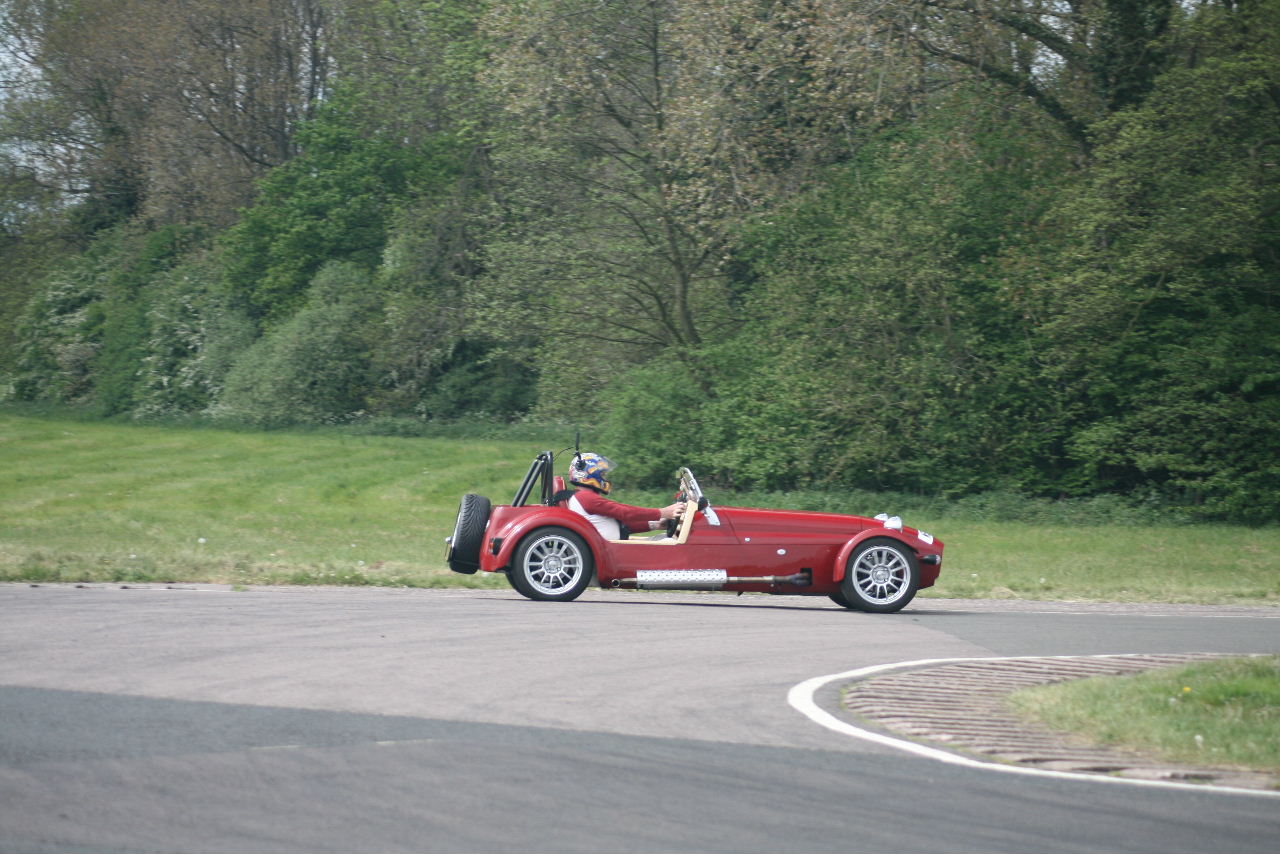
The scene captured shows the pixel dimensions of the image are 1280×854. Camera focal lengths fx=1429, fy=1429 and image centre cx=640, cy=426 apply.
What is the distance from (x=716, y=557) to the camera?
1323cm

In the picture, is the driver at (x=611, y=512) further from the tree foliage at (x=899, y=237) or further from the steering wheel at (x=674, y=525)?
the tree foliage at (x=899, y=237)

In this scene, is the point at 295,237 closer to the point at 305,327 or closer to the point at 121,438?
the point at 305,327

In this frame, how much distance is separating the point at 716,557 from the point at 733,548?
0.18m

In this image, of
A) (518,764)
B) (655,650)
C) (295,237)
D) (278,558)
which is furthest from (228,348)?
(518,764)

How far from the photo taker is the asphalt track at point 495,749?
513 cm

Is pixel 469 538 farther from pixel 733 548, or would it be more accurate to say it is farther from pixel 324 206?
pixel 324 206

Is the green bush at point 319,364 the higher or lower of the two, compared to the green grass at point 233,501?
higher

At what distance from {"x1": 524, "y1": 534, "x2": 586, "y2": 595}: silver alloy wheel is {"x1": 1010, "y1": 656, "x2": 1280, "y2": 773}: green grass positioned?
5.61 metres

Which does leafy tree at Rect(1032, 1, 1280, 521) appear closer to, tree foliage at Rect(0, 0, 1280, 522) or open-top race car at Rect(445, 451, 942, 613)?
tree foliage at Rect(0, 0, 1280, 522)

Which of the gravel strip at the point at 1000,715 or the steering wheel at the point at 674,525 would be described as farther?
the steering wheel at the point at 674,525

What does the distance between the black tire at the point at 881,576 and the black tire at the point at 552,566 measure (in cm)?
244

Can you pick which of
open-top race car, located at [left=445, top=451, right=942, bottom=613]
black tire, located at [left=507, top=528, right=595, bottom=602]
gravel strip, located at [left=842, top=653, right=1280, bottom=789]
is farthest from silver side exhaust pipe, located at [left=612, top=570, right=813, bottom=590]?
gravel strip, located at [left=842, top=653, right=1280, bottom=789]

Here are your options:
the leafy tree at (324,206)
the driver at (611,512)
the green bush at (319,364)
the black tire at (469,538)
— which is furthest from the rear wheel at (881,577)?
the leafy tree at (324,206)

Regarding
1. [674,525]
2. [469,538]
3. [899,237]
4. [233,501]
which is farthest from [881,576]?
[233,501]
